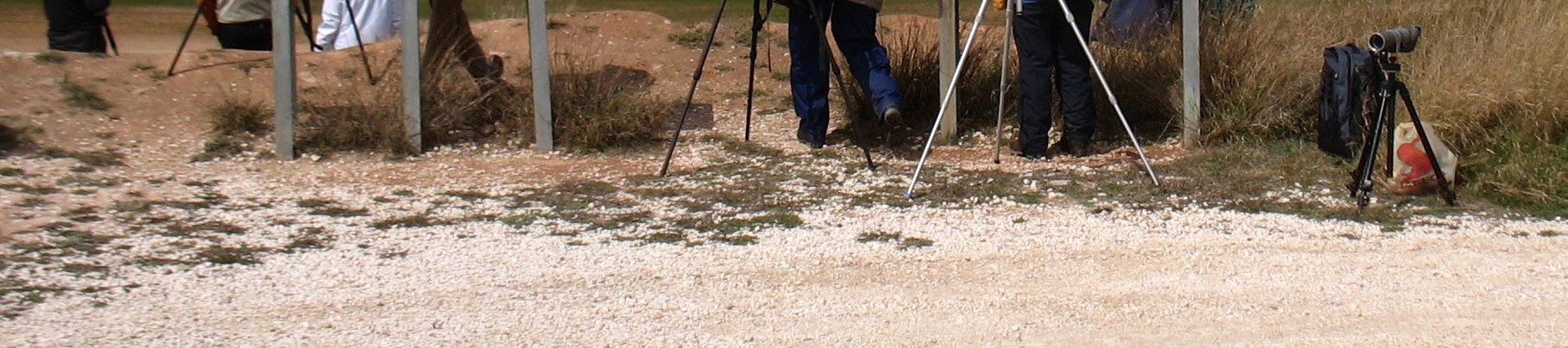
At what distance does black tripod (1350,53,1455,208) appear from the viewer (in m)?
6.36

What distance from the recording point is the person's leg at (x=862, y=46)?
25.6 ft

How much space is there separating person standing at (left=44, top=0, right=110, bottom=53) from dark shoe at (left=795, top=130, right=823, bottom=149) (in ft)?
14.1

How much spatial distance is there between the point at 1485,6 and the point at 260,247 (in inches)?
250

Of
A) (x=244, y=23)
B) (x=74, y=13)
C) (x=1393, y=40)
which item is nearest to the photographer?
(x=1393, y=40)

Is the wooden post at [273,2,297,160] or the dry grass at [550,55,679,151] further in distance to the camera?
the dry grass at [550,55,679,151]

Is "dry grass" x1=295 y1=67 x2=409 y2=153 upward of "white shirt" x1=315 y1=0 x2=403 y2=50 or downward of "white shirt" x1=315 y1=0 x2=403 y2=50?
downward

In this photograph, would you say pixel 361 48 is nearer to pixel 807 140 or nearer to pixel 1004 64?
pixel 807 140

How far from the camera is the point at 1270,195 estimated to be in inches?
267

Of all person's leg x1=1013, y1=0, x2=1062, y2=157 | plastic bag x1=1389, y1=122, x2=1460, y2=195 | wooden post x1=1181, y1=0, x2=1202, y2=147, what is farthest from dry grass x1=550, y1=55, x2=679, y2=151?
plastic bag x1=1389, y1=122, x2=1460, y2=195

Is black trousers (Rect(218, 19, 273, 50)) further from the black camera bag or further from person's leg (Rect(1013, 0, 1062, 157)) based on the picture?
the black camera bag

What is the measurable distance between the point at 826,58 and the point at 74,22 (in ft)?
15.3

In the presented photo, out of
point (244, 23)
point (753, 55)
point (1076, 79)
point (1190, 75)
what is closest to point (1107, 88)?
point (1076, 79)

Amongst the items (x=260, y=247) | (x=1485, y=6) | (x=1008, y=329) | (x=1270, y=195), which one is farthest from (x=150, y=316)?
(x=1485, y=6)

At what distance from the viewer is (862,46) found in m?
7.95
